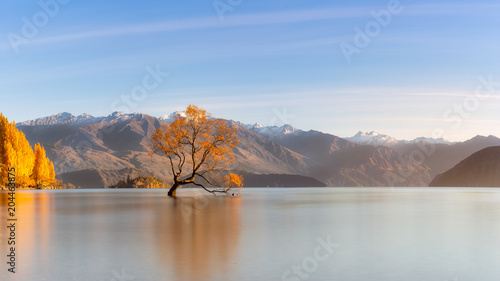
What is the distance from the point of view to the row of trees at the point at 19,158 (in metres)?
151

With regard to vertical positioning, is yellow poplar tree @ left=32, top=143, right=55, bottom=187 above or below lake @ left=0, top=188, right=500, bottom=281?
above

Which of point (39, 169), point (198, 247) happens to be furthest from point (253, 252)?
point (39, 169)

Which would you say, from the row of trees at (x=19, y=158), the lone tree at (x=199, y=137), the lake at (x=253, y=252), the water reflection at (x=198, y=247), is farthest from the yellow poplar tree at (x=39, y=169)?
the water reflection at (x=198, y=247)

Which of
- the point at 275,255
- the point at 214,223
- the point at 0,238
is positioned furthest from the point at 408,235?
the point at 0,238

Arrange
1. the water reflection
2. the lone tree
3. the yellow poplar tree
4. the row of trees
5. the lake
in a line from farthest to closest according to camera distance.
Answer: the yellow poplar tree → the row of trees → the lone tree → the water reflection → the lake

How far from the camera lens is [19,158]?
158 m

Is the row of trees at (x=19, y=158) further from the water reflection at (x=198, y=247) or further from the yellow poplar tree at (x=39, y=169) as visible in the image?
the water reflection at (x=198, y=247)

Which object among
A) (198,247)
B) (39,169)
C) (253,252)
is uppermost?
(39,169)

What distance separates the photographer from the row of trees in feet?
497

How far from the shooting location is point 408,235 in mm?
27922

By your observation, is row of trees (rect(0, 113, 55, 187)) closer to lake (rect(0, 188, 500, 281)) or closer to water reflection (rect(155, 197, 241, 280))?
lake (rect(0, 188, 500, 281))

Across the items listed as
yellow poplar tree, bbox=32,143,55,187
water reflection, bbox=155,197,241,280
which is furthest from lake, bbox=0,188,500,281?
yellow poplar tree, bbox=32,143,55,187

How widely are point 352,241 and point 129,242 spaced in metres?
11.3

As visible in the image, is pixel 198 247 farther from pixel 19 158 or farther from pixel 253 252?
pixel 19 158
